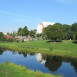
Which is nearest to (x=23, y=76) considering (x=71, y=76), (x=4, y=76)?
(x=4, y=76)

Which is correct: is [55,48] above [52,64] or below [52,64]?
above

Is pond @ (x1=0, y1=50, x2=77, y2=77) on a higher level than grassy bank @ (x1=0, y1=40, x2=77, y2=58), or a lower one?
lower

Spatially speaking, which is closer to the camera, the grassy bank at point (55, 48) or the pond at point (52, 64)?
the pond at point (52, 64)

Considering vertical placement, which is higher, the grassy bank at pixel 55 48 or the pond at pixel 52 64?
the grassy bank at pixel 55 48

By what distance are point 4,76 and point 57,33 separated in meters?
49.0

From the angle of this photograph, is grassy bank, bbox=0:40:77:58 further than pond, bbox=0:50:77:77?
Yes

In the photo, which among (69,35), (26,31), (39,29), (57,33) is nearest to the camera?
(57,33)

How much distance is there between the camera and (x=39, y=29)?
537 feet

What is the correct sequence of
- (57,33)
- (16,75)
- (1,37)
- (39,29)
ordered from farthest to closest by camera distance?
(39,29) → (1,37) → (57,33) → (16,75)

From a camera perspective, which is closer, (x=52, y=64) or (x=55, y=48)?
(x=52, y=64)

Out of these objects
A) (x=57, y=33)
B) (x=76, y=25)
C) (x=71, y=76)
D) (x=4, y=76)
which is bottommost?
(x=71, y=76)

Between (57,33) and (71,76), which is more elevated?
(57,33)

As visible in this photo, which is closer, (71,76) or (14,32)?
(71,76)

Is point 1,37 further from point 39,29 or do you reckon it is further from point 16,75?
point 16,75
